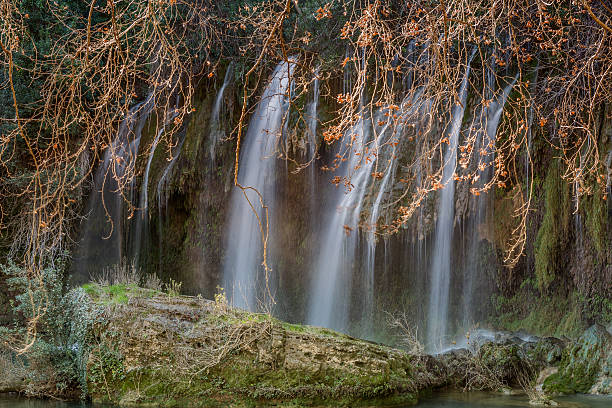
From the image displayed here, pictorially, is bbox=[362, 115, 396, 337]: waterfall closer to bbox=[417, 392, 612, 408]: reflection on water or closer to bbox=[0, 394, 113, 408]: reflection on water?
bbox=[417, 392, 612, 408]: reflection on water

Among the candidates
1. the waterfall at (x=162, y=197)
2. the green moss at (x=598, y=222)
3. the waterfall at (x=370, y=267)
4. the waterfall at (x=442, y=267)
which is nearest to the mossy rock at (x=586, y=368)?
the green moss at (x=598, y=222)

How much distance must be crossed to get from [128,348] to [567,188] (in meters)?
8.22

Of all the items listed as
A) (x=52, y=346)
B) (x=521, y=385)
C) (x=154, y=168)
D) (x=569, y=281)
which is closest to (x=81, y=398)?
(x=52, y=346)

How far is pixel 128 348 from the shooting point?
8.10 metres

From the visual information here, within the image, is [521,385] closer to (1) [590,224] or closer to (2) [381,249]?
(1) [590,224]

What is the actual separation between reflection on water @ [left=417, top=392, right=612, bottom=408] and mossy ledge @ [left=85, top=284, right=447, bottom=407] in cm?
41

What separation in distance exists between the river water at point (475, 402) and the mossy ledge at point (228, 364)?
0.36 meters

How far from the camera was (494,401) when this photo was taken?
26.8ft

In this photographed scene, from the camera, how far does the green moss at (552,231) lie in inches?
436

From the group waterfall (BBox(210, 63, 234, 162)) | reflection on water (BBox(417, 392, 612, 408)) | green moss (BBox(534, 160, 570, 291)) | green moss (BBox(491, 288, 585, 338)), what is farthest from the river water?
waterfall (BBox(210, 63, 234, 162))

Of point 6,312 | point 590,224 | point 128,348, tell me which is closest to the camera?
point 128,348

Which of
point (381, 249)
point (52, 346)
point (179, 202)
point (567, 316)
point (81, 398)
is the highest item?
point (179, 202)

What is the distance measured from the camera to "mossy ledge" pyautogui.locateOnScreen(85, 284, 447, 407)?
25.6 feet

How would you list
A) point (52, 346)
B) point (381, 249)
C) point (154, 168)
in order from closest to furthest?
1. point (52, 346)
2. point (381, 249)
3. point (154, 168)
